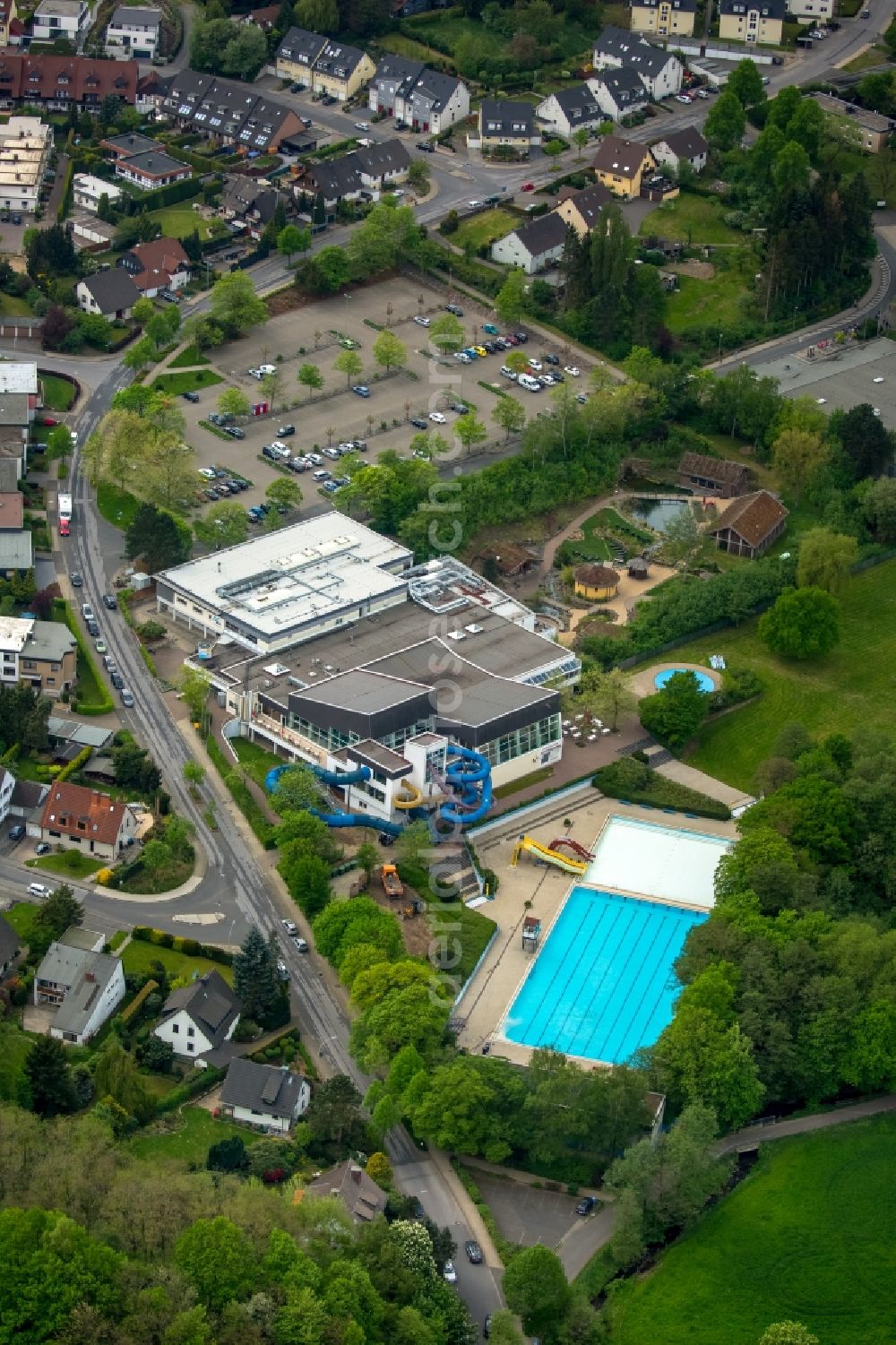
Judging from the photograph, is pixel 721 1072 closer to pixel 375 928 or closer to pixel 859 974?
pixel 859 974

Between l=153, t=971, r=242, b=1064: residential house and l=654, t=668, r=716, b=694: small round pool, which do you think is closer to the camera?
l=153, t=971, r=242, b=1064: residential house

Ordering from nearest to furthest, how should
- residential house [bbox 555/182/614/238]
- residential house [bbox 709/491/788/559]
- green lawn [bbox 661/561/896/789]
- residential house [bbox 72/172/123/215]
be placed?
green lawn [bbox 661/561/896/789] < residential house [bbox 709/491/788/559] < residential house [bbox 555/182/614/238] < residential house [bbox 72/172/123/215]

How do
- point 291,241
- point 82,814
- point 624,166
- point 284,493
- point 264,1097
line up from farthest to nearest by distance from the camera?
point 624,166
point 291,241
point 284,493
point 82,814
point 264,1097

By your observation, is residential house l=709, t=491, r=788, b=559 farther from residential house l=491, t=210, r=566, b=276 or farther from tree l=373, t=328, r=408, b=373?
residential house l=491, t=210, r=566, b=276

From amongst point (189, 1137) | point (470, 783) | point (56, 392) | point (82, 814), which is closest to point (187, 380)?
point (56, 392)

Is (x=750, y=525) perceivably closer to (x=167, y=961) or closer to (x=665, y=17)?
(x=167, y=961)

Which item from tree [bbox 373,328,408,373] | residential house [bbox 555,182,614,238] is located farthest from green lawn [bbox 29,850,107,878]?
residential house [bbox 555,182,614,238]
